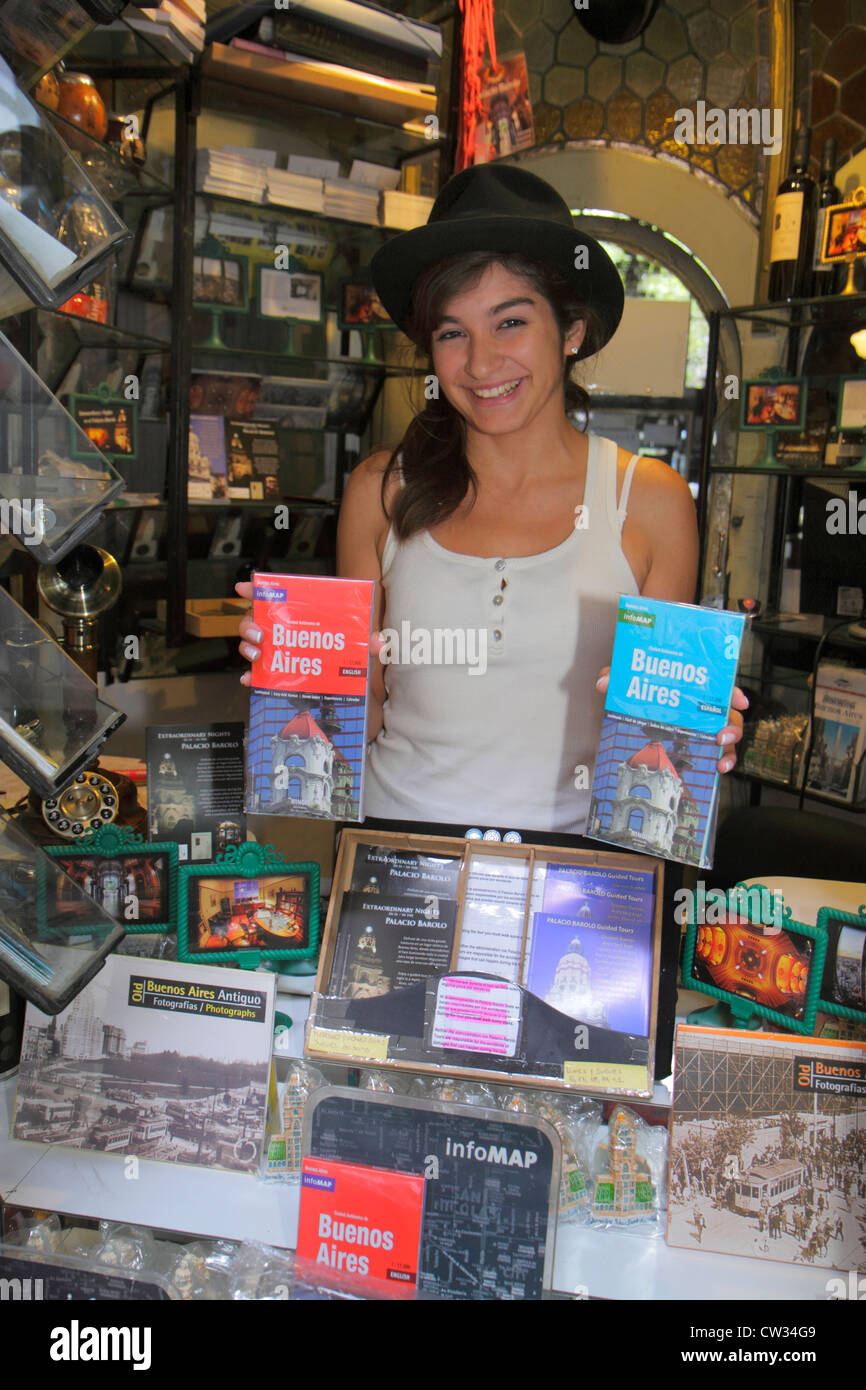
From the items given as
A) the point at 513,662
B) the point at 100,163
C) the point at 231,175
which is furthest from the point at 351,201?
the point at 513,662

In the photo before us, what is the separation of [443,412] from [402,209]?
10.3ft

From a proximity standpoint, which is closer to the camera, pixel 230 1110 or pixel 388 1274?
pixel 388 1274

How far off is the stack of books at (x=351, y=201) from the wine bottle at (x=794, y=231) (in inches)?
63.7

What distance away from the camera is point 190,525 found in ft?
14.1

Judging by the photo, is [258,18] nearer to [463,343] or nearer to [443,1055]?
[463,343]

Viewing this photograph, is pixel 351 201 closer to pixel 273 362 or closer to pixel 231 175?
pixel 231 175

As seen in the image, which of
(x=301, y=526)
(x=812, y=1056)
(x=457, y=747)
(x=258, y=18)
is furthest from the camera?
(x=301, y=526)

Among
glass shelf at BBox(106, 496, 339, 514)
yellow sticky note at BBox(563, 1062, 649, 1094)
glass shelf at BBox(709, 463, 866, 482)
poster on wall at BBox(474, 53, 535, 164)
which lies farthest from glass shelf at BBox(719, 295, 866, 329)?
yellow sticky note at BBox(563, 1062, 649, 1094)

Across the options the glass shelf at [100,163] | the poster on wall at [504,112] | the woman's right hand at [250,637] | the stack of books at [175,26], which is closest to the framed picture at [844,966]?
the woman's right hand at [250,637]

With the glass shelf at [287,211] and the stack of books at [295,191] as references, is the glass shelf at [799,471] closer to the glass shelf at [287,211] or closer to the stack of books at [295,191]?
the glass shelf at [287,211]

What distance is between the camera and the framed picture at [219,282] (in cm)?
414

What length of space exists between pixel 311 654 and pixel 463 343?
614 millimetres
